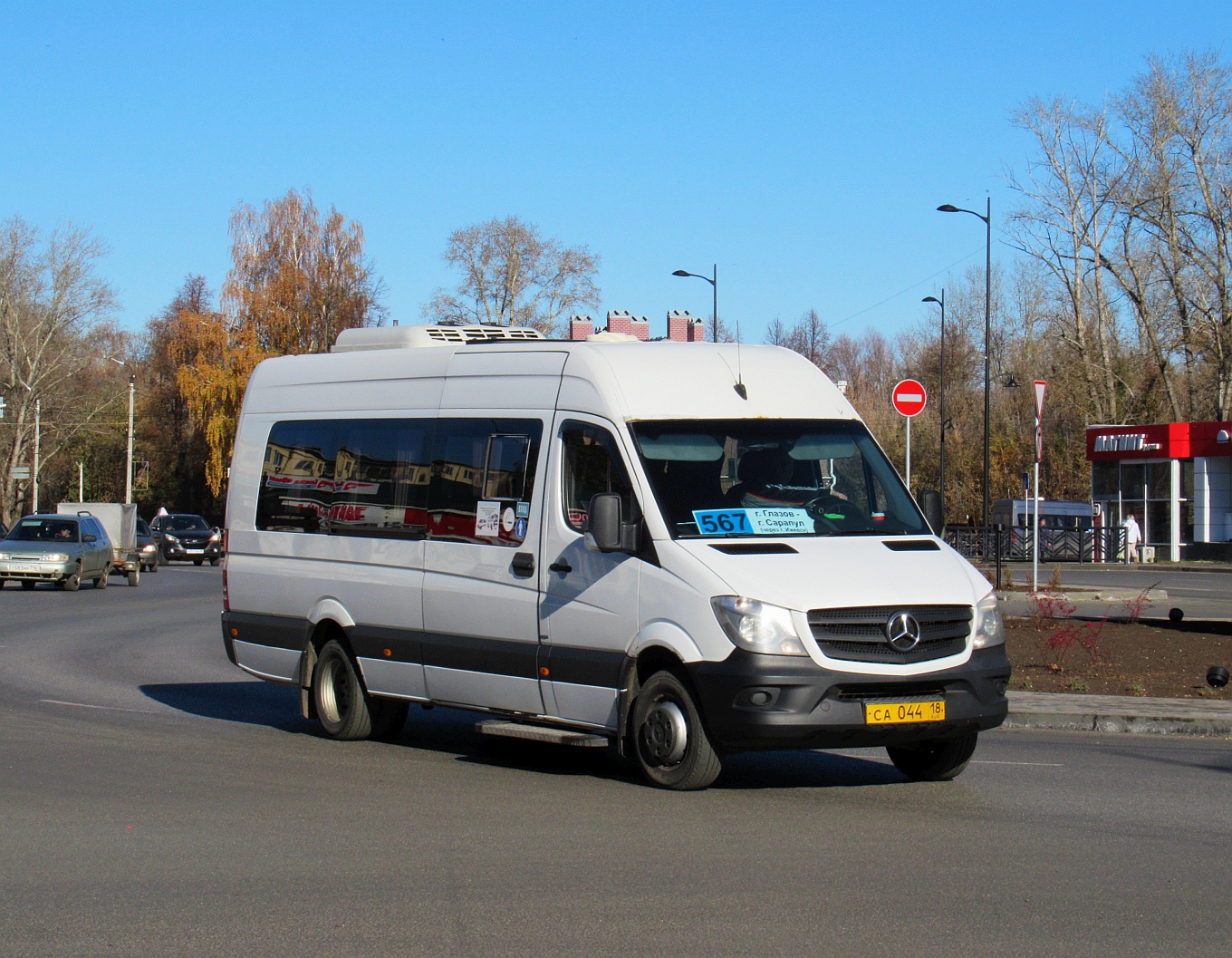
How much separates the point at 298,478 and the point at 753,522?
4.42 meters

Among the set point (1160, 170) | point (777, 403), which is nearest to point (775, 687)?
point (777, 403)

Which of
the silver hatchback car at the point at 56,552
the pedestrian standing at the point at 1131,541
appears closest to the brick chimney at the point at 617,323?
the silver hatchback car at the point at 56,552

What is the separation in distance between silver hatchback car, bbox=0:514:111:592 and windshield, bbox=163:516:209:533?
19.3 m

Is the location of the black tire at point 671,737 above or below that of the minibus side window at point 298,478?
below

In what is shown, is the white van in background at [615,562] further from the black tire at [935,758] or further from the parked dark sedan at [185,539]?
the parked dark sedan at [185,539]

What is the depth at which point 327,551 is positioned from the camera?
11422 millimetres

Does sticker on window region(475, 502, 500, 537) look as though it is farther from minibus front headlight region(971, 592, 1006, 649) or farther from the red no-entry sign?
the red no-entry sign

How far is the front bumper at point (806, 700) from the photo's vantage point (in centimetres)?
826

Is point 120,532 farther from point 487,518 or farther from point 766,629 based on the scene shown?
point 766,629

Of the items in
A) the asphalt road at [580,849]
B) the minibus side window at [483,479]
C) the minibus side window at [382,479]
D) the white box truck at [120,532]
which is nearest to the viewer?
the asphalt road at [580,849]

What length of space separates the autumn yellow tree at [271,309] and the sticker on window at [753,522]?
60.1 m

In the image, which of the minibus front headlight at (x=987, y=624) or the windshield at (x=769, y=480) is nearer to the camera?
the minibus front headlight at (x=987, y=624)

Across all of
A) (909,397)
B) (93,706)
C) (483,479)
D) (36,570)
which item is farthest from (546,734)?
(36,570)

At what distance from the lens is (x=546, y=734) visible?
9.39 meters
